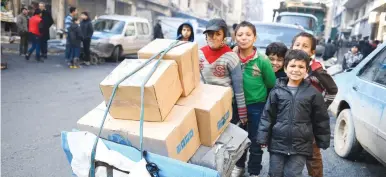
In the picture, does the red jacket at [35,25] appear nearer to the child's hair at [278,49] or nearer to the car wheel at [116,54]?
the car wheel at [116,54]

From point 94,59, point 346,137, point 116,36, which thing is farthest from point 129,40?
point 346,137

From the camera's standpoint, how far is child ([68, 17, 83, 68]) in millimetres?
9312

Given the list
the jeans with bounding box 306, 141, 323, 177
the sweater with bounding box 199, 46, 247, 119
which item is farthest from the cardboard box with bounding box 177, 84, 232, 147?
the jeans with bounding box 306, 141, 323, 177

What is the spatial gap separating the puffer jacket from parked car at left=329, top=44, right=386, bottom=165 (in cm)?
86

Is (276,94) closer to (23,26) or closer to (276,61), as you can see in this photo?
(276,61)

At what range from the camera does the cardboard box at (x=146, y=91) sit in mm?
1821

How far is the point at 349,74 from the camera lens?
13.6 ft

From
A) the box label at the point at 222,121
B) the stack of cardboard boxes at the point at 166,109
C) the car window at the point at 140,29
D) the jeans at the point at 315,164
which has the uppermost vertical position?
the car window at the point at 140,29

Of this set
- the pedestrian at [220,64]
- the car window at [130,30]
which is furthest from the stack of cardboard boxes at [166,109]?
the car window at [130,30]

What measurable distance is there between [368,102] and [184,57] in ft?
7.10

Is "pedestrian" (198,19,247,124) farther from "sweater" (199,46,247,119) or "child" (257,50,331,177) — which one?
"child" (257,50,331,177)

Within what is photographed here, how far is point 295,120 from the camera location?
2.38 meters

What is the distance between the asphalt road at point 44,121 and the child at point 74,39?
115 centimetres

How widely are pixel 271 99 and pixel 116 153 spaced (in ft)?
4.15
